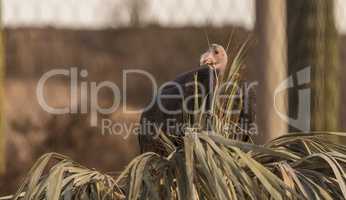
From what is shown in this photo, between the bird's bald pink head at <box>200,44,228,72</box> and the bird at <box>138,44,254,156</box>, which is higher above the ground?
the bird's bald pink head at <box>200,44,228,72</box>

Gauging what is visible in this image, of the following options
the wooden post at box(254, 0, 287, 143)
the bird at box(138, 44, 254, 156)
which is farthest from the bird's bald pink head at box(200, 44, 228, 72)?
the wooden post at box(254, 0, 287, 143)

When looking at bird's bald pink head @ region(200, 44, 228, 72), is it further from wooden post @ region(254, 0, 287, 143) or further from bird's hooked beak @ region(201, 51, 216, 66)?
wooden post @ region(254, 0, 287, 143)

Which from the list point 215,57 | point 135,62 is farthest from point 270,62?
point 135,62

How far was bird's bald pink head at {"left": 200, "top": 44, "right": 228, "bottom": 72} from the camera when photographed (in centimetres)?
249

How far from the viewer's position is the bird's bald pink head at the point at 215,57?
2.49m

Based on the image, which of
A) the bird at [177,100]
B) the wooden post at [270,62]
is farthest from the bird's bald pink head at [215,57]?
the wooden post at [270,62]

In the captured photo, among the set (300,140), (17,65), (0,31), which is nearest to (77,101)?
→ (17,65)

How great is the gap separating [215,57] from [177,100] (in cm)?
28

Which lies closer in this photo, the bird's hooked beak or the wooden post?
the bird's hooked beak

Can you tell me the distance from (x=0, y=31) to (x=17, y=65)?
2.85 meters

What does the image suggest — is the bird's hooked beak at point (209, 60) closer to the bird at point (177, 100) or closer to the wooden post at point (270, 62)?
the bird at point (177, 100)

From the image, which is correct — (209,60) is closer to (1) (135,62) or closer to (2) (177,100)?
(2) (177,100)

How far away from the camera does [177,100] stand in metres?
2.81

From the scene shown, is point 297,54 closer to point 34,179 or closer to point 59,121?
point 34,179
